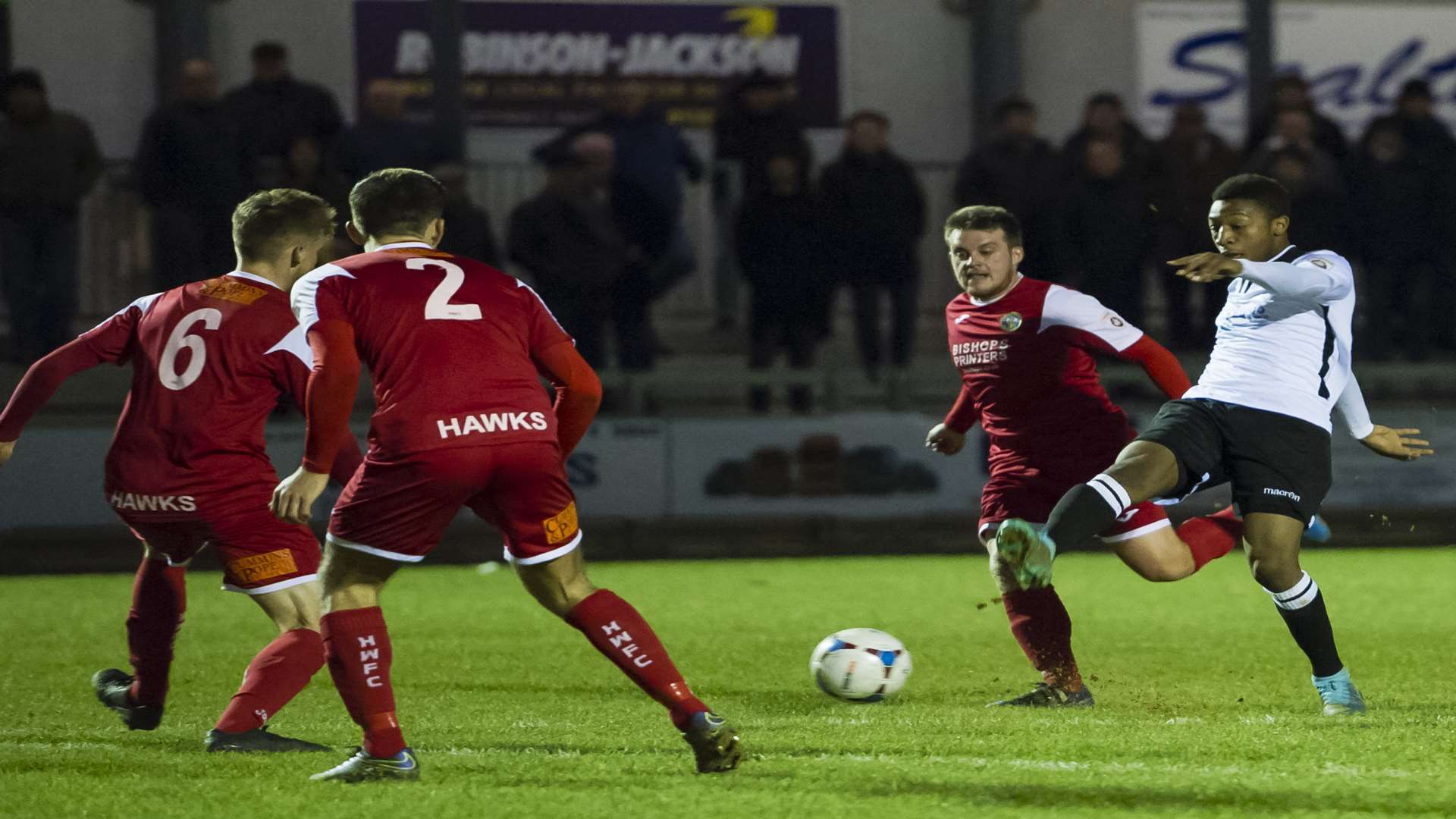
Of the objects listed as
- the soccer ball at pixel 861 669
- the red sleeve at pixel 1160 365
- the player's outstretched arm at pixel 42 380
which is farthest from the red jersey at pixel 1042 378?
the player's outstretched arm at pixel 42 380

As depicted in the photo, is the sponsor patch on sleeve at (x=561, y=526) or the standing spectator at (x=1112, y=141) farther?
the standing spectator at (x=1112, y=141)

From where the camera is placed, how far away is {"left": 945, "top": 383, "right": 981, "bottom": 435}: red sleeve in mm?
7133

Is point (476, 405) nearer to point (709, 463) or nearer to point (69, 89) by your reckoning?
point (709, 463)

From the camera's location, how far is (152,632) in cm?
622

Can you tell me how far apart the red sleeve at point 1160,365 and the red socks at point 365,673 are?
9.09ft

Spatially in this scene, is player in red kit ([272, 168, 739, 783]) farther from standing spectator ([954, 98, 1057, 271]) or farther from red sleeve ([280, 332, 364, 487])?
standing spectator ([954, 98, 1057, 271])

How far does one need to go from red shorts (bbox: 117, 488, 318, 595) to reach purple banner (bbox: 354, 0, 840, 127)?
1206cm

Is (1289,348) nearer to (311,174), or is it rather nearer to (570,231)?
(570,231)

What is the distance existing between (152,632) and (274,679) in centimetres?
67

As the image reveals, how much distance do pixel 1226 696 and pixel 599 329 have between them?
25.9ft

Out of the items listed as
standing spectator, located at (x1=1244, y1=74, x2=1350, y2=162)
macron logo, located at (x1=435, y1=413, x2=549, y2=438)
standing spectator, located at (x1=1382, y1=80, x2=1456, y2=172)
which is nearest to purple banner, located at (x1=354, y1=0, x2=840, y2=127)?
standing spectator, located at (x1=1244, y1=74, x2=1350, y2=162)

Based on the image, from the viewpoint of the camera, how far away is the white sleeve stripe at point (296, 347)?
5918 mm

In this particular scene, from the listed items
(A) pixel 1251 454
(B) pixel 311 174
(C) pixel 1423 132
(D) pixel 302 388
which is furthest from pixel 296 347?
(C) pixel 1423 132

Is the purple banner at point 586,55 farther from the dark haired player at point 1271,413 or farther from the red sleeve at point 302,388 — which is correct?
the red sleeve at point 302,388
